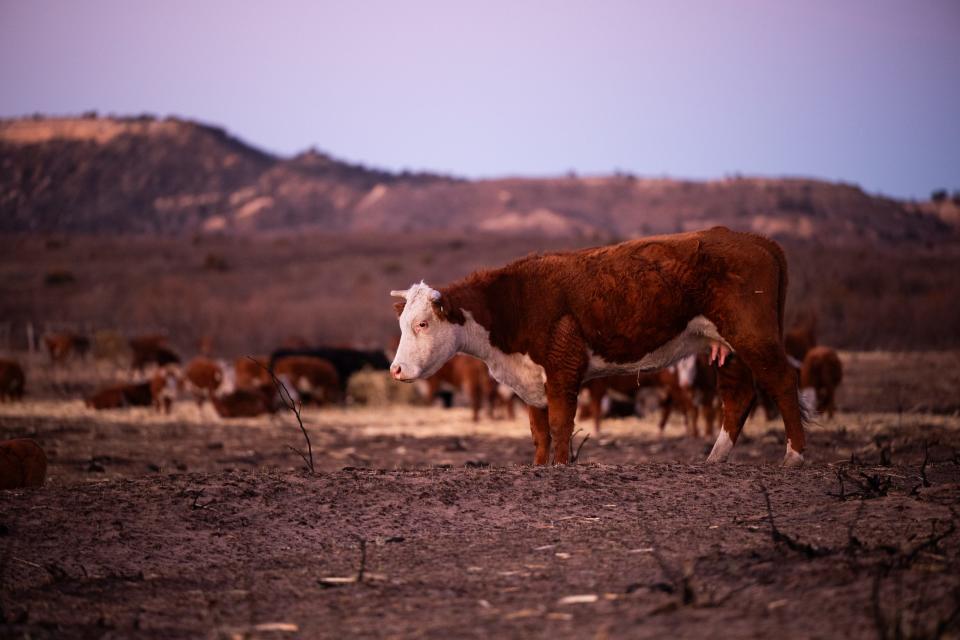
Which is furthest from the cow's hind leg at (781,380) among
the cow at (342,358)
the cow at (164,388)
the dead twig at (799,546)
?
the cow at (342,358)

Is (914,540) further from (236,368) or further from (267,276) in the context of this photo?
(267,276)

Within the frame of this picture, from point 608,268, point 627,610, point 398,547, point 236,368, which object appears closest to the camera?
point 627,610

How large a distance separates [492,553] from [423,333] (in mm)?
3390

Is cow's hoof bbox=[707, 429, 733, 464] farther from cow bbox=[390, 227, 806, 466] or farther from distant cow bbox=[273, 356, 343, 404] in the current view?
distant cow bbox=[273, 356, 343, 404]

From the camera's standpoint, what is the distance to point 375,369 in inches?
982

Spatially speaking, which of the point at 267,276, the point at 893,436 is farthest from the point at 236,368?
the point at 267,276

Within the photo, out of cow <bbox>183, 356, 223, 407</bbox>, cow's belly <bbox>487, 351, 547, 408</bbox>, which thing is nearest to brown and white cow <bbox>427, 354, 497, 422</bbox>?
cow <bbox>183, 356, 223, 407</bbox>

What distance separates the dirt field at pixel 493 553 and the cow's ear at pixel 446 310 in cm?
139

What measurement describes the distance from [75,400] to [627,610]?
64.3 feet

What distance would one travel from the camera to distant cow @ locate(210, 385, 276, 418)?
19388 millimetres

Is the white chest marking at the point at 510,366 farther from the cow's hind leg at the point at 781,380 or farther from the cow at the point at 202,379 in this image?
the cow at the point at 202,379

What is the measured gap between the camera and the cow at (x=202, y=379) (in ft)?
65.6

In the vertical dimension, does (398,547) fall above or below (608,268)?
below

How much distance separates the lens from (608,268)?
8.66m
